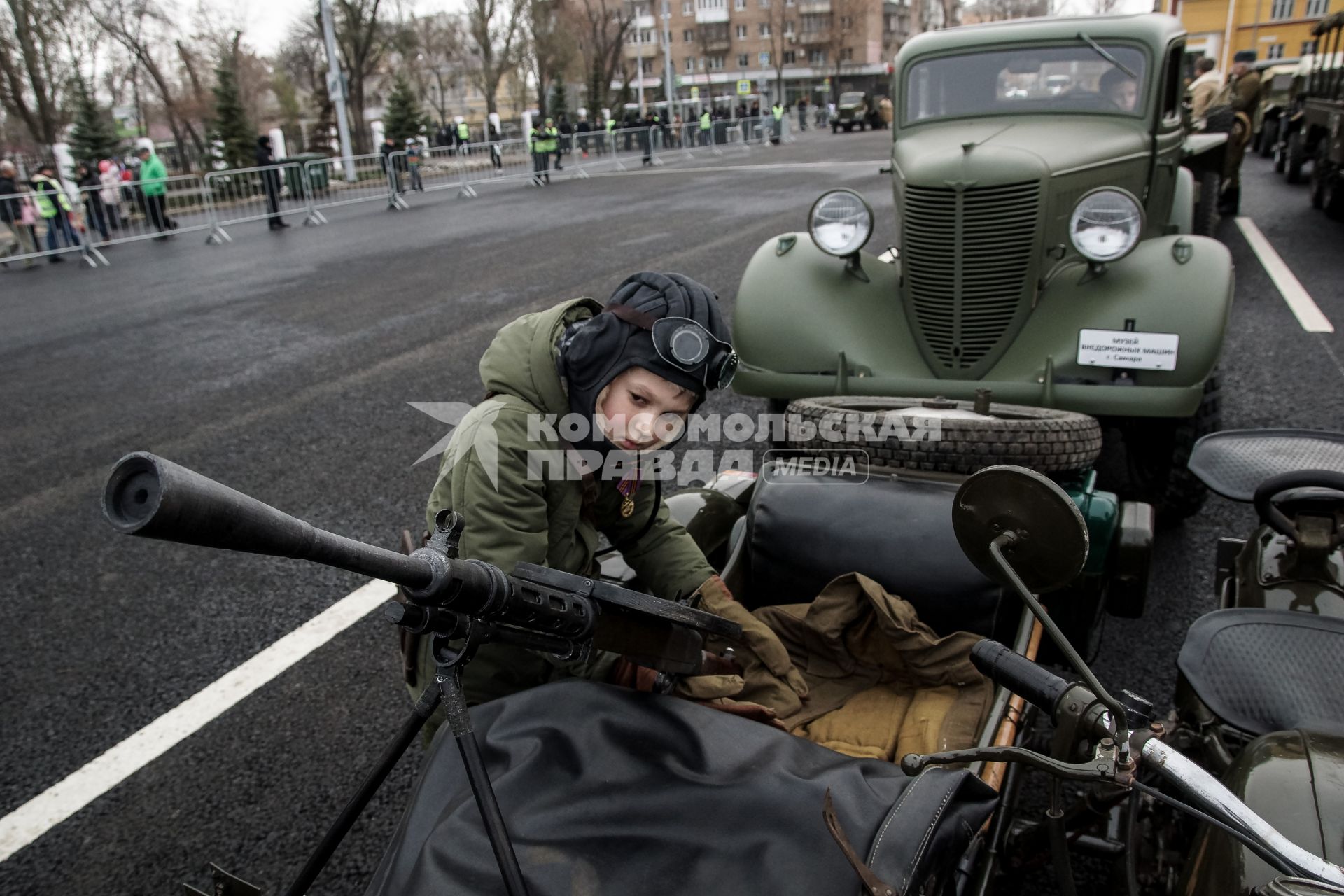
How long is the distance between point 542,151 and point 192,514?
78.0 feet

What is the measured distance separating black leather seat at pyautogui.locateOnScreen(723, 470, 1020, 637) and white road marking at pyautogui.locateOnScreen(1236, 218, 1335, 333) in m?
5.71

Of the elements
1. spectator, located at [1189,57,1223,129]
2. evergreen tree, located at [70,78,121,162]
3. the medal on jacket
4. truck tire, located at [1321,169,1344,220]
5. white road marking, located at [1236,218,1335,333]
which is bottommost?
white road marking, located at [1236,218,1335,333]

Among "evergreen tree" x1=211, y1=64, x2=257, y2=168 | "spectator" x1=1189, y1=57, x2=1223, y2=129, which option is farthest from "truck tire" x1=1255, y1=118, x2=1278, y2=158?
"evergreen tree" x1=211, y1=64, x2=257, y2=168

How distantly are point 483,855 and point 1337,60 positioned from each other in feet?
51.3

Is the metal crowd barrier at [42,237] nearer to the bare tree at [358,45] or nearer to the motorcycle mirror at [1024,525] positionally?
the motorcycle mirror at [1024,525]

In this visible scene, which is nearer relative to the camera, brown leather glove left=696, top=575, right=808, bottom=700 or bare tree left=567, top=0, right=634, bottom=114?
brown leather glove left=696, top=575, right=808, bottom=700

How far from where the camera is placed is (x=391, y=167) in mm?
19203

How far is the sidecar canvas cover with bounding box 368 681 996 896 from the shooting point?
133 centimetres

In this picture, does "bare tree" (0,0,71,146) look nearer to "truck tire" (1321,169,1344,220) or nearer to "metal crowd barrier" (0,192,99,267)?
"metal crowd barrier" (0,192,99,267)

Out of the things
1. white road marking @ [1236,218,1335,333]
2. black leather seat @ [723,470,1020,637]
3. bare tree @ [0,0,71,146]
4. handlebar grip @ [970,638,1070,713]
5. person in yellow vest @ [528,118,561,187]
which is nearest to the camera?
Answer: handlebar grip @ [970,638,1070,713]

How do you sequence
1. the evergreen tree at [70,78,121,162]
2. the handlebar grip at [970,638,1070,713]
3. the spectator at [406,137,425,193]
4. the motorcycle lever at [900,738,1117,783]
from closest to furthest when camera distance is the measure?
the motorcycle lever at [900,738,1117,783]
the handlebar grip at [970,638,1070,713]
the spectator at [406,137,425,193]
the evergreen tree at [70,78,121,162]

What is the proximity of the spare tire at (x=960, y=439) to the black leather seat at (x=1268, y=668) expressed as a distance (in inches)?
32.0

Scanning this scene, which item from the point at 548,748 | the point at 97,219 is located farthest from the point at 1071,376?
the point at 97,219

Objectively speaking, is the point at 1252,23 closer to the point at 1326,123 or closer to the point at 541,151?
the point at 541,151
